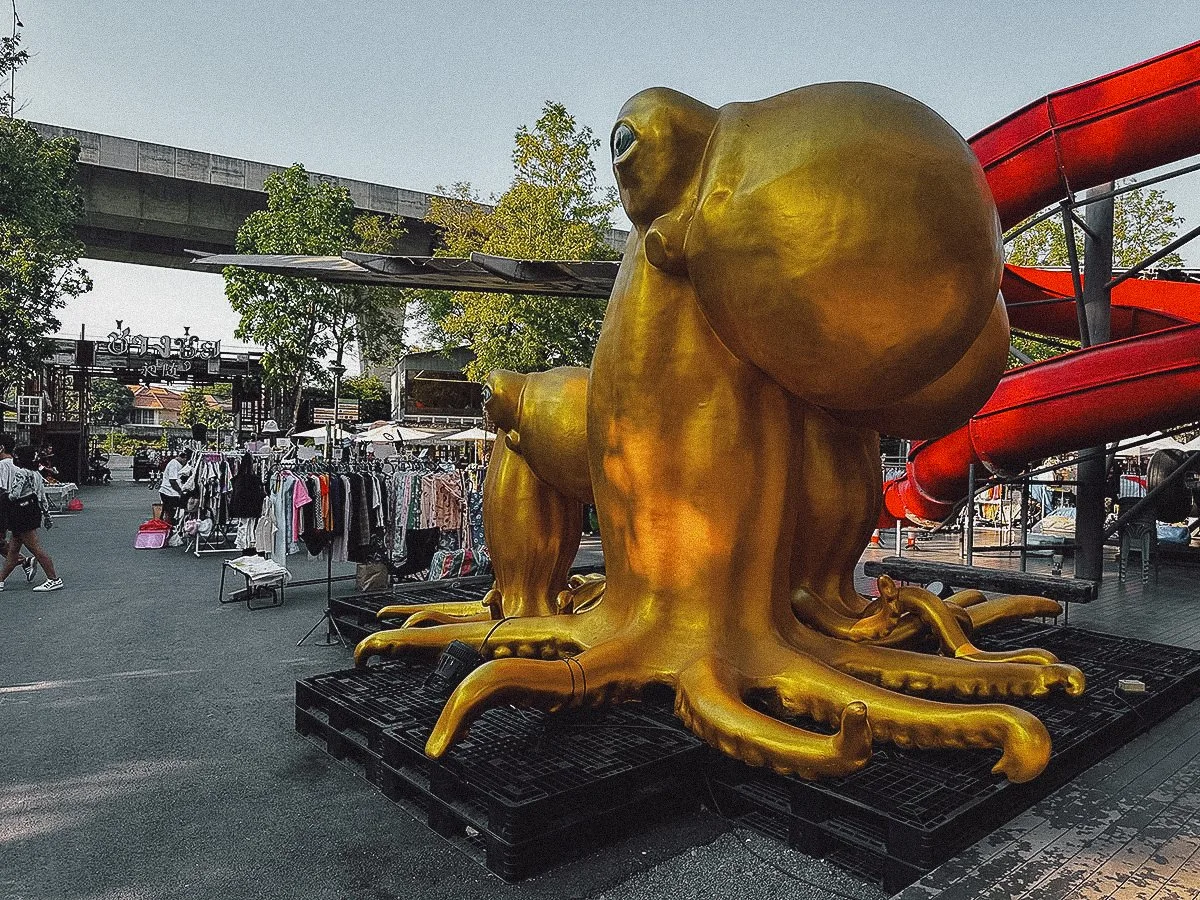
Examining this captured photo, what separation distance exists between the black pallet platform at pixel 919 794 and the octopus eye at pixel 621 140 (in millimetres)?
2030

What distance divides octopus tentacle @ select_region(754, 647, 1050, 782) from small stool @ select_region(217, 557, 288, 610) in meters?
6.04

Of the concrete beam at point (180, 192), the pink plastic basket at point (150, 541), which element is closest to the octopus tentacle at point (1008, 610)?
the pink plastic basket at point (150, 541)

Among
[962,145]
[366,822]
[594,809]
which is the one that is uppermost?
[962,145]

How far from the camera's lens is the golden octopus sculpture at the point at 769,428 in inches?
88.9

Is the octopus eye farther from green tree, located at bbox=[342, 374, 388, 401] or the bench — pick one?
green tree, located at bbox=[342, 374, 388, 401]

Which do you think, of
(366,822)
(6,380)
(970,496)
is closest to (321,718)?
(366,822)

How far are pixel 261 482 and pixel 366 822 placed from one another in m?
6.89

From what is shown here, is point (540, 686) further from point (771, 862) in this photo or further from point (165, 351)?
point (165, 351)

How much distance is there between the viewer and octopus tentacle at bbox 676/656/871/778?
216cm

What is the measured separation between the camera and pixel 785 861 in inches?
105

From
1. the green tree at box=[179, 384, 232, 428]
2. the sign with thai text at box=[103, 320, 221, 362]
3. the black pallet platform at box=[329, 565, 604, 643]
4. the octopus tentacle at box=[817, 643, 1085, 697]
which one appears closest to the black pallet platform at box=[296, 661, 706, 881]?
the octopus tentacle at box=[817, 643, 1085, 697]

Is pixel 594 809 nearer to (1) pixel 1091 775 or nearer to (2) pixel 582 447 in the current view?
(2) pixel 582 447

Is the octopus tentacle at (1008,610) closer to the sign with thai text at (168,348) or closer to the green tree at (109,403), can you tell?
the sign with thai text at (168,348)

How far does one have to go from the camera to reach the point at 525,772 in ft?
8.92
